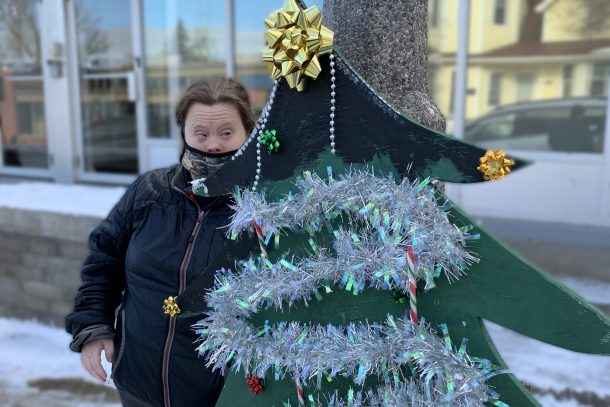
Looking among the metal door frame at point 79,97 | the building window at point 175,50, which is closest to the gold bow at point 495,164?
the building window at point 175,50

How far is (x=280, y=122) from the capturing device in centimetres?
121

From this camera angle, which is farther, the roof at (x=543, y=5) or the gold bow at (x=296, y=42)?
the roof at (x=543, y=5)

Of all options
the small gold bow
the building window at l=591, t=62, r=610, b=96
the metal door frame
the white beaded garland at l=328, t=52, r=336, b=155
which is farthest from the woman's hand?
the metal door frame

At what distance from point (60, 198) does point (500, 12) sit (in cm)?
389

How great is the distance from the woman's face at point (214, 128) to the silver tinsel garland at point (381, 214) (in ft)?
1.41

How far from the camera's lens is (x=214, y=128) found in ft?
5.24

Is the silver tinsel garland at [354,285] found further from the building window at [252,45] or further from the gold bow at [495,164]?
the building window at [252,45]

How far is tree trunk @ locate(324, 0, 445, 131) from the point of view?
1338 mm

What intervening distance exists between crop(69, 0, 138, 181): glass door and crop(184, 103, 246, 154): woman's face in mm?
4732

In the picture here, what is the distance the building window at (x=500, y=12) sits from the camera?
14.4ft

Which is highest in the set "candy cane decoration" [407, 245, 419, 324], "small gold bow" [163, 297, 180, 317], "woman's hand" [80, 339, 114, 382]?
"candy cane decoration" [407, 245, 419, 324]

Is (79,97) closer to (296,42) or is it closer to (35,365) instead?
(35,365)

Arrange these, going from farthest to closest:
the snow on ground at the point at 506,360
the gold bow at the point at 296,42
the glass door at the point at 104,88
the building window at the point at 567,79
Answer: the glass door at the point at 104,88
the building window at the point at 567,79
the snow on ground at the point at 506,360
the gold bow at the point at 296,42

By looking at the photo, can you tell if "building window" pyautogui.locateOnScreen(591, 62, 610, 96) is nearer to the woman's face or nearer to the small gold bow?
the woman's face
